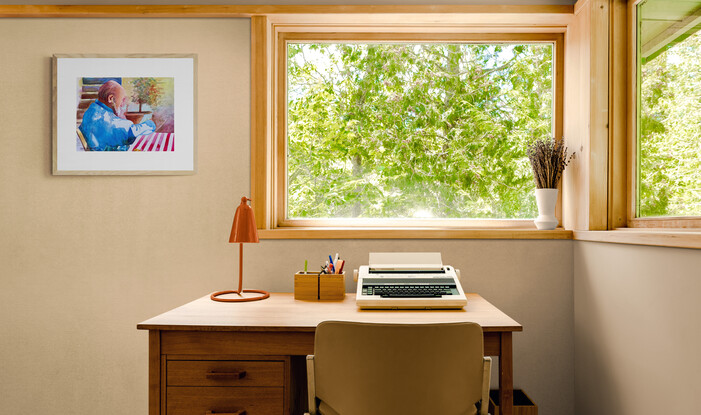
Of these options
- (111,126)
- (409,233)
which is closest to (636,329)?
(409,233)

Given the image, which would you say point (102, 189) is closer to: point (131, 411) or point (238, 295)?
point (238, 295)

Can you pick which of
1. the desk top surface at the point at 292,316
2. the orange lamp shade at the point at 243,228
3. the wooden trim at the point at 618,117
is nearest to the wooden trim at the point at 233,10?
the wooden trim at the point at 618,117

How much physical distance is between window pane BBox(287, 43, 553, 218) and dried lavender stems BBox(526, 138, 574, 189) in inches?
6.0

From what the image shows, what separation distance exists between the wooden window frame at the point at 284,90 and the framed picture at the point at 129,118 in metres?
0.36

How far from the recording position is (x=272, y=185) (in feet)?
7.63

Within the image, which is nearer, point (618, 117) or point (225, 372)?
point (225, 372)

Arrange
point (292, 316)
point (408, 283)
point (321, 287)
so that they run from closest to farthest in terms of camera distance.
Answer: point (292, 316) < point (408, 283) < point (321, 287)

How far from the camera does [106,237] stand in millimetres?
2270

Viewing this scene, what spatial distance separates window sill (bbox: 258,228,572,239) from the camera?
7.20 ft

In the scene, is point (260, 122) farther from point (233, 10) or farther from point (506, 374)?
point (506, 374)

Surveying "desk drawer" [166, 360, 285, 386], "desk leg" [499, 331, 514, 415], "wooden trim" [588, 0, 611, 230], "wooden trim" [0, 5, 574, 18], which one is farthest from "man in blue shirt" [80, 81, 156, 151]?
"wooden trim" [588, 0, 611, 230]

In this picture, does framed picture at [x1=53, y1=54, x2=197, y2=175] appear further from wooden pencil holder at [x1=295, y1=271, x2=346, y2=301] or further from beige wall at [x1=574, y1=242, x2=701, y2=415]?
beige wall at [x1=574, y1=242, x2=701, y2=415]

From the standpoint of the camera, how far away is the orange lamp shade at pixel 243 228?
193cm

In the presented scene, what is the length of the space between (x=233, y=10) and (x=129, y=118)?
738 mm
